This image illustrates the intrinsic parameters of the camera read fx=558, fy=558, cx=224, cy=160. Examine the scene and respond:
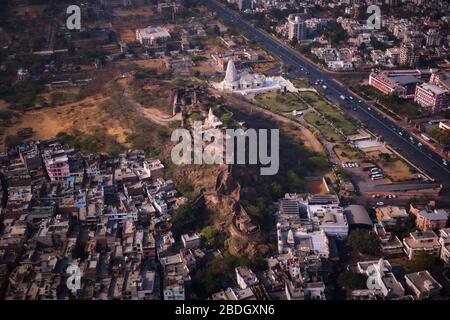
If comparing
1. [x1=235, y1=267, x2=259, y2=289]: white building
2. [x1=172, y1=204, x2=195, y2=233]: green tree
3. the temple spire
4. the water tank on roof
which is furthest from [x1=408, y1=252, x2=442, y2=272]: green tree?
the temple spire

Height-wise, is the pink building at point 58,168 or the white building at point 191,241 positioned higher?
the pink building at point 58,168

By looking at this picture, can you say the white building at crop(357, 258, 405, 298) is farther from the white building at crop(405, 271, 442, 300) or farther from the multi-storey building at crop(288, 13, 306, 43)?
the multi-storey building at crop(288, 13, 306, 43)

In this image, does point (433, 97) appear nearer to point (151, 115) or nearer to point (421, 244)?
point (421, 244)

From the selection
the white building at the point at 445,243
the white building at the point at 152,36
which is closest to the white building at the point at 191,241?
the white building at the point at 445,243

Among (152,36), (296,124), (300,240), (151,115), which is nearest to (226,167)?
(300,240)

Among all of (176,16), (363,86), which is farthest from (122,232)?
(176,16)

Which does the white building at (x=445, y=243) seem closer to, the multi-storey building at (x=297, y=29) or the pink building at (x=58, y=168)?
the pink building at (x=58, y=168)
